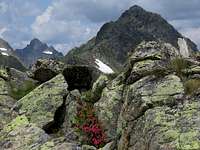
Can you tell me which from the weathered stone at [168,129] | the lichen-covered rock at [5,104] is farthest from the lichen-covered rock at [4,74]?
the weathered stone at [168,129]

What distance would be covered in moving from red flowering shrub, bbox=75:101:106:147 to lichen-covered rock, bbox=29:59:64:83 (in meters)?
9.85

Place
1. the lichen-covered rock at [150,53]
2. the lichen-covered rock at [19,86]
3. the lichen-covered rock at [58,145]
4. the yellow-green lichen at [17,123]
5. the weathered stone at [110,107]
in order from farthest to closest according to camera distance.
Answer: the lichen-covered rock at [19,86] < the weathered stone at [110,107] < the lichen-covered rock at [150,53] < the yellow-green lichen at [17,123] < the lichen-covered rock at [58,145]

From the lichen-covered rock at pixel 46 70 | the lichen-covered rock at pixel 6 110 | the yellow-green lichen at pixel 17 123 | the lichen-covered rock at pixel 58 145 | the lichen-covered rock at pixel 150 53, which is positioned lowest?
the lichen-covered rock at pixel 58 145

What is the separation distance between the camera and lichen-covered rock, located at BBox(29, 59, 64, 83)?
44688 mm

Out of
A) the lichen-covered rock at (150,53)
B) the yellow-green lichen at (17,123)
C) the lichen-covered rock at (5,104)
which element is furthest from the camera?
the lichen-covered rock at (5,104)

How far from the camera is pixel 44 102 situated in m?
36.2

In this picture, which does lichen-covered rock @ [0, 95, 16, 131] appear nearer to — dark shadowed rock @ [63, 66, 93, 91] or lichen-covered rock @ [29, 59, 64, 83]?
lichen-covered rock @ [29, 59, 64, 83]

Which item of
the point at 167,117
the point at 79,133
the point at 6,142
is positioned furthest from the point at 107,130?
the point at 167,117

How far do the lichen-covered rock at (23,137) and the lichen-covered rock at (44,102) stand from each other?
3.00m

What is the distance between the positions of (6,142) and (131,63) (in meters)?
9.73

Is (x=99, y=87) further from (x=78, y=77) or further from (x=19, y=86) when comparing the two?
(x=19, y=86)

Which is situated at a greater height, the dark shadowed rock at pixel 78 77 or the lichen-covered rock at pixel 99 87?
the dark shadowed rock at pixel 78 77

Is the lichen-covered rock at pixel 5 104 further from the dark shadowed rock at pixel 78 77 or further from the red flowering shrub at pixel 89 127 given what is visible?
the red flowering shrub at pixel 89 127

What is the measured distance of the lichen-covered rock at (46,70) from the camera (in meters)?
44.7
